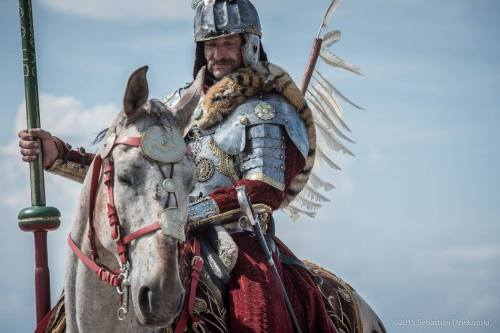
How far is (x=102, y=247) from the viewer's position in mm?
6598

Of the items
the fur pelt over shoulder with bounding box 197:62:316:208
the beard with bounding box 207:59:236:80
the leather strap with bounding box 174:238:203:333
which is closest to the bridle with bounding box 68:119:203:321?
the leather strap with bounding box 174:238:203:333

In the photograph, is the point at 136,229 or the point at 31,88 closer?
the point at 136,229

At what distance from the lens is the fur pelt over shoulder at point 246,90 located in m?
8.70

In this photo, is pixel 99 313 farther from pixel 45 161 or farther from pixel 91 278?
pixel 45 161

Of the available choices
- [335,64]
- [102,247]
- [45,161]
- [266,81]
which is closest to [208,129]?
[266,81]

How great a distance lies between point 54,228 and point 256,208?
1.71 m

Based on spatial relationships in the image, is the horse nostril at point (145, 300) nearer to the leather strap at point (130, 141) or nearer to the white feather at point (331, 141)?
the leather strap at point (130, 141)

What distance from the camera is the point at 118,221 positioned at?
632 cm

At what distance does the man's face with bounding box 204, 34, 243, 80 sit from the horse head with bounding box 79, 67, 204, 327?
2.35 meters

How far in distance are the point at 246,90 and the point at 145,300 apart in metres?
3.19

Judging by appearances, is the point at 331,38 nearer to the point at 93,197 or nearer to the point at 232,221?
the point at 232,221

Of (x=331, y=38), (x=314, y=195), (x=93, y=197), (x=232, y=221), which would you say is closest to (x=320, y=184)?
(x=314, y=195)

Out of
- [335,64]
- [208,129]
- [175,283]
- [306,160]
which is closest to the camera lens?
[175,283]

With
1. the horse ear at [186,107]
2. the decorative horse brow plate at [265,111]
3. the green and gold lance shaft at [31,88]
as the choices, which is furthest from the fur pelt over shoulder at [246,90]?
the horse ear at [186,107]
